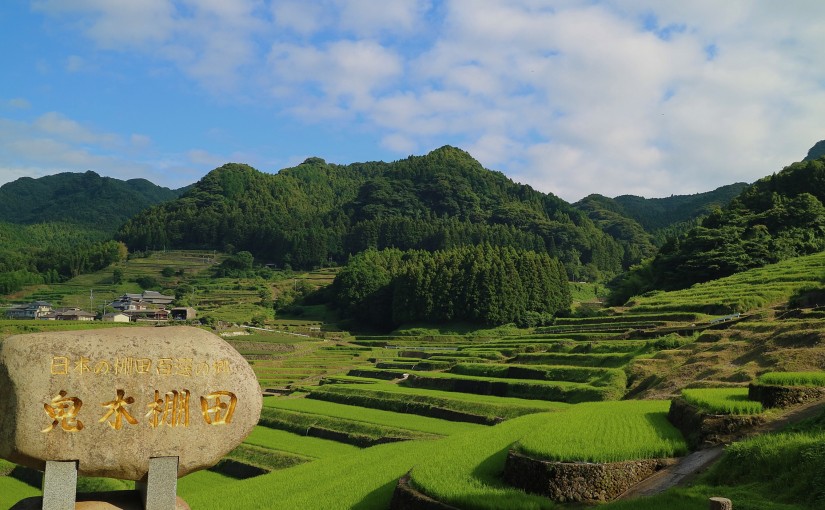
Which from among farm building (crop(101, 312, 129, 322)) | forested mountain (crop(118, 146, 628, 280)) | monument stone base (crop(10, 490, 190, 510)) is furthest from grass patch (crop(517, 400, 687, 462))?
forested mountain (crop(118, 146, 628, 280))

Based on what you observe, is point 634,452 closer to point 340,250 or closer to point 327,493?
point 327,493

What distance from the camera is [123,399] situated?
862 centimetres

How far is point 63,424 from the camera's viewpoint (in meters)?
8.30

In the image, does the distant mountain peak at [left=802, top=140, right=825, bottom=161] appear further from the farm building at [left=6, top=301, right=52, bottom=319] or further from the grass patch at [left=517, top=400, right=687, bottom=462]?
the grass patch at [left=517, top=400, right=687, bottom=462]

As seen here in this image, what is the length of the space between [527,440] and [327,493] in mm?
4635

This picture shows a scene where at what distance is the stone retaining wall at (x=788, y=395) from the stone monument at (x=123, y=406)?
9854 mm

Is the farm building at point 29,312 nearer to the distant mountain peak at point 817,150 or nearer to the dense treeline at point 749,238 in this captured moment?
the dense treeline at point 749,238

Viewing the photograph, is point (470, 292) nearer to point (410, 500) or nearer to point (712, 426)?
point (712, 426)

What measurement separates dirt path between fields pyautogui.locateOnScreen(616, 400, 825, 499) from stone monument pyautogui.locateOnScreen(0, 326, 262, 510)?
6.72 metres

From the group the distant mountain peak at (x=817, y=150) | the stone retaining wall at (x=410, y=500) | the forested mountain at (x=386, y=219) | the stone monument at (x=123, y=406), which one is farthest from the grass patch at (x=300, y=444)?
the distant mountain peak at (x=817, y=150)

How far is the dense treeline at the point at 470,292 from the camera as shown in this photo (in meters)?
61.8

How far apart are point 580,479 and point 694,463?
2.08 metres

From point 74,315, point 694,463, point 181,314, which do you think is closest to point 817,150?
point 181,314

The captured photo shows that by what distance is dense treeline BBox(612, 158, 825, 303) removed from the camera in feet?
168
